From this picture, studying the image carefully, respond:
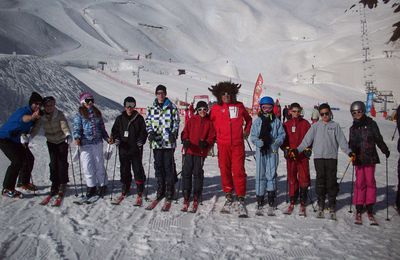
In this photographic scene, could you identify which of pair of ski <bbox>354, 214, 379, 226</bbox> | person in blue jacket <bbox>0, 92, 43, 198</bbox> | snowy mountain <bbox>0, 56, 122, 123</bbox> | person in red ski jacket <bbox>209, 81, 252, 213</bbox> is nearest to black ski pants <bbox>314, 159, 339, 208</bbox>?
pair of ski <bbox>354, 214, 379, 226</bbox>

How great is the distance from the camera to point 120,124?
6.63 m

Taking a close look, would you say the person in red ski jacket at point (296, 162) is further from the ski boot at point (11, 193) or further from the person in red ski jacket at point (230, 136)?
the ski boot at point (11, 193)

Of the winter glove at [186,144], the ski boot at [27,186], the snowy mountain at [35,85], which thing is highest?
the snowy mountain at [35,85]

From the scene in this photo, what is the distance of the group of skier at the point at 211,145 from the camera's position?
5.93m

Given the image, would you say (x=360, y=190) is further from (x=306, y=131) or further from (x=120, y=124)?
(x=120, y=124)

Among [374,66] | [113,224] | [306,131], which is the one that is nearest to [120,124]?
[113,224]

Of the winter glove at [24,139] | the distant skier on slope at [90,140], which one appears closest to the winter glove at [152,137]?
the distant skier on slope at [90,140]

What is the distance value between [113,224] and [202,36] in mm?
158338

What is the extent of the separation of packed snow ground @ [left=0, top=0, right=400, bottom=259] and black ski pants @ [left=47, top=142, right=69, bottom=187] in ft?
1.46

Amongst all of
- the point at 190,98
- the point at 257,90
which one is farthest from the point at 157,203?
the point at 190,98

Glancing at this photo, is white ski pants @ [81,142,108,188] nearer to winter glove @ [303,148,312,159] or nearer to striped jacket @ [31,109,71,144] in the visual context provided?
striped jacket @ [31,109,71,144]

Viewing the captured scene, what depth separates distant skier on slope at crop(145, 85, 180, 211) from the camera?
6.45 metres

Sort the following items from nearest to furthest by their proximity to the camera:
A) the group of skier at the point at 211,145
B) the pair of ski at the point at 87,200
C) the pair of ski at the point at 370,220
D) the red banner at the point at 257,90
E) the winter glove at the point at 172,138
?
the pair of ski at the point at 370,220 < the group of skier at the point at 211,145 < the pair of ski at the point at 87,200 < the winter glove at the point at 172,138 < the red banner at the point at 257,90

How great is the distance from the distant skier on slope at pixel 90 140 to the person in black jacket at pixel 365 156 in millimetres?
4668
